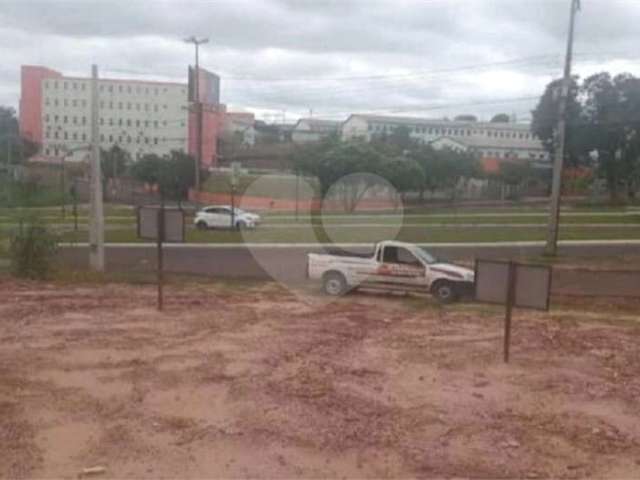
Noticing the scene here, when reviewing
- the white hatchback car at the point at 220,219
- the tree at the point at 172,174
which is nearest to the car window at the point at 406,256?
the white hatchback car at the point at 220,219

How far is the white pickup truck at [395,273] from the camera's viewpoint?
52.2ft

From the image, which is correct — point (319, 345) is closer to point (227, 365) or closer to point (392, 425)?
point (227, 365)

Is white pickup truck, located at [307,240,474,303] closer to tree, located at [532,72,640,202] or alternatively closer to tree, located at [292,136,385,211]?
tree, located at [292,136,385,211]

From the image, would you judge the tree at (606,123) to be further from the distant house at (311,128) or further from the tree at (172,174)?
the tree at (172,174)

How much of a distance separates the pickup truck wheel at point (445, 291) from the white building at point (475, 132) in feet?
230

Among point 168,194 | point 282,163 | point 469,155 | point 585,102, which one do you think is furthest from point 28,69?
point 585,102

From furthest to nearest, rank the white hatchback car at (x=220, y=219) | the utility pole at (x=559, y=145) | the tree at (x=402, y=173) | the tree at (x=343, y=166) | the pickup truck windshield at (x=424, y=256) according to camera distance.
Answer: the tree at (x=402, y=173) < the tree at (x=343, y=166) < the white hatchback car at (x=220, y=219) < the utility pole at (x=559, y=145) < the pickup truck windshield at (x=424, y=256)

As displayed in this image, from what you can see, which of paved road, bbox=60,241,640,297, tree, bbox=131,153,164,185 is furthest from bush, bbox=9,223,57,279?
tree, bbox=131,153,164,185

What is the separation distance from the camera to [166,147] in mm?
82562

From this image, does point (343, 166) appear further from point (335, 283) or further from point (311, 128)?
point (311, 128)

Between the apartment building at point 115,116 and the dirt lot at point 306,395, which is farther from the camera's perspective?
the apartment building at point 115,116

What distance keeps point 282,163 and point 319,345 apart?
45.5 meters

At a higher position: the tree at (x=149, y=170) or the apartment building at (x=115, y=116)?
the apartment building at (x=115, y=116)

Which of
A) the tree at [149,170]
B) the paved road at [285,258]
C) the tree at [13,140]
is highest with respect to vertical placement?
the tree at [13,140]
